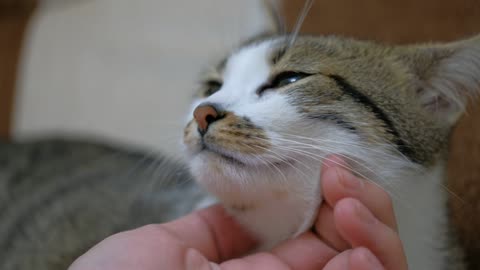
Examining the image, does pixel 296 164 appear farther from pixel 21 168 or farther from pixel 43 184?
pixel 21 168

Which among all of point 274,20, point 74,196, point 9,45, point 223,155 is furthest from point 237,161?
point 9,45

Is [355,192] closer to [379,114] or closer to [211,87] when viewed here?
[379,114]

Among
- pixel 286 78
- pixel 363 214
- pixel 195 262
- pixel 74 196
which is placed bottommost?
pixel 74 196

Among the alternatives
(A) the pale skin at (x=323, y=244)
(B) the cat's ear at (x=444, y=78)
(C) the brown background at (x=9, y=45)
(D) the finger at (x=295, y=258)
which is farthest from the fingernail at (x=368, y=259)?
(C) the brown background at (x=9, y=45)

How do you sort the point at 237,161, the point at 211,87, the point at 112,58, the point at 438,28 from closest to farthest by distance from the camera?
the point at 237,161
the point at 211,87
the point at 438,28
the point at 112,58

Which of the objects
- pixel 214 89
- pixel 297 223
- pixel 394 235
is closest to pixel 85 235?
pixel 214 89

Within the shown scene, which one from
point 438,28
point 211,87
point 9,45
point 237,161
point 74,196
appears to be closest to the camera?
point 237,161

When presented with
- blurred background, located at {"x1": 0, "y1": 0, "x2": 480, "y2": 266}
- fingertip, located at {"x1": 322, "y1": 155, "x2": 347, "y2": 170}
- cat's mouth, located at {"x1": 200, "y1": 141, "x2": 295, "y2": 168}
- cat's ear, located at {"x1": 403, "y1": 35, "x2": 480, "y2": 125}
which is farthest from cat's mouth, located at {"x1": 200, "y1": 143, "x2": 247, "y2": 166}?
blurred background, located at {"x1": 0, "y1": 0, "x2": 480, "y2": 266}

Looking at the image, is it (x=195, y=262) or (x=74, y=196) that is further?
(x=74, y=196)
